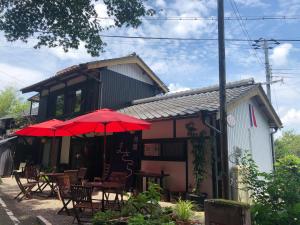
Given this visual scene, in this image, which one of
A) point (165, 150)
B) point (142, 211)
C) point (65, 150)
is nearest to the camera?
point (142, 211)

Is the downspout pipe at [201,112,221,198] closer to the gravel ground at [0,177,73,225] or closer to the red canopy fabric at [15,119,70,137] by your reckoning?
the gravel ground at [0,177,73,225]

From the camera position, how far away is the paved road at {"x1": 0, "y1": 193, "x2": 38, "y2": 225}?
5.97m

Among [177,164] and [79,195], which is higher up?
[177,164]

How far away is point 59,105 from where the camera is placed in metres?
17.0

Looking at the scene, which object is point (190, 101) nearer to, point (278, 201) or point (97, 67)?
point (97, 67)

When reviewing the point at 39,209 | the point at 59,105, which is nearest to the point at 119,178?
the point at 39,209

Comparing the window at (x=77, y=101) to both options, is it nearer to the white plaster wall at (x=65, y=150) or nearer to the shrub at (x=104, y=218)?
the white plaster wall at (x=65, y=150)

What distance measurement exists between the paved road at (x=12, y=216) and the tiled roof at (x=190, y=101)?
15.5 feet

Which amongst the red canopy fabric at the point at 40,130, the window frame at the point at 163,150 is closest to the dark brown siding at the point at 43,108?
the red canopy fabric at the point at 40,130

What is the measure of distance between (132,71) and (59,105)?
16.2ft

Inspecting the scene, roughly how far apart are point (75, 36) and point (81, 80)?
27.0 ft

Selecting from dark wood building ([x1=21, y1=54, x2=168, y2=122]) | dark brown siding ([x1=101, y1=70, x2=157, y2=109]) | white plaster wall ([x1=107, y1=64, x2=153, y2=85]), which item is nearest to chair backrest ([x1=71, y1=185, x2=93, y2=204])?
dark wood building ([x1=21, y1=54, x2=168, y2=122])

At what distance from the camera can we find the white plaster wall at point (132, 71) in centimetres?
1497

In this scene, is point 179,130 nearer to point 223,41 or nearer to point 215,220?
point 223,41
